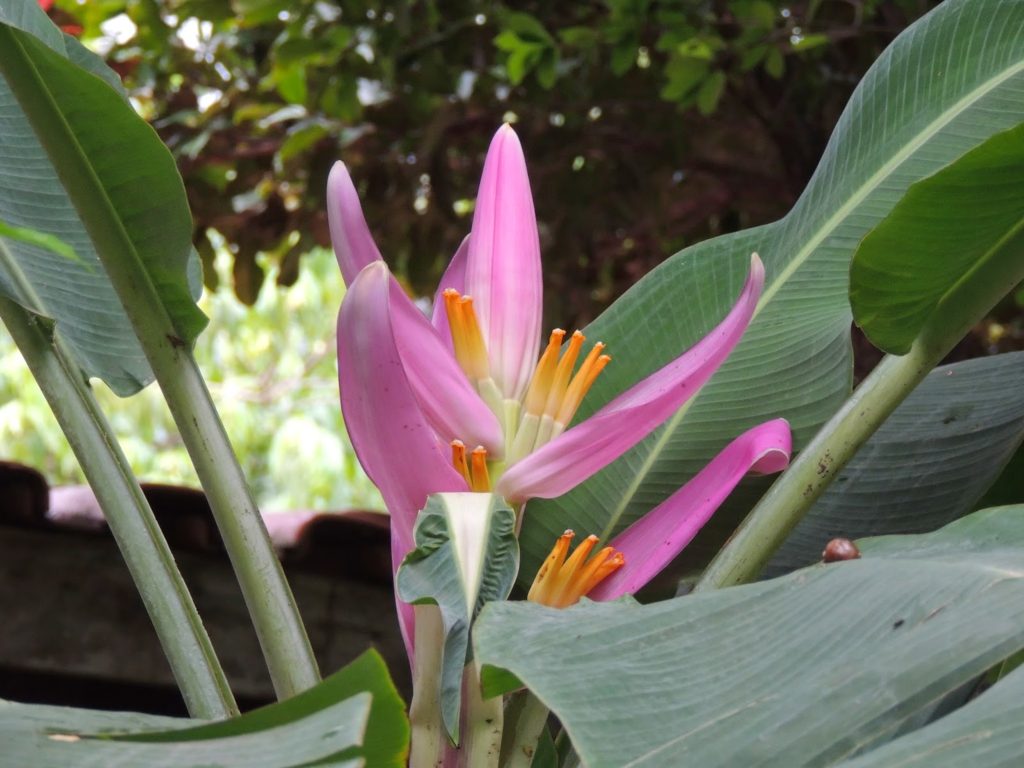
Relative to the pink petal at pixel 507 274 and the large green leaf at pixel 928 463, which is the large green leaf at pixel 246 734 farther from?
the large green leaf at pixel 928 463

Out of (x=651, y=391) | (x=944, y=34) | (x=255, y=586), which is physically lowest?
(x=255, y=586)

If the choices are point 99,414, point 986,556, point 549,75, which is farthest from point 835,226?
point 549,75

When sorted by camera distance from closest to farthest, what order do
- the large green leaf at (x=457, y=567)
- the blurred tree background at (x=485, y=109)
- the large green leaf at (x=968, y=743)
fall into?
the large green leaf at (x=968, y=743) < the large green leaf at (x=457, y=567) < the blurred tree background at (x=485, y=109)

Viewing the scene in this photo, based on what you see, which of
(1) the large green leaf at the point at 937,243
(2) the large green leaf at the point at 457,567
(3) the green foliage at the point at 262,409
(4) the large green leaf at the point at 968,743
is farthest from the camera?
(3) the green foliage at the point at 262,409

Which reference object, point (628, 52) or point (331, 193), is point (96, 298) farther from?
point (628, 52)

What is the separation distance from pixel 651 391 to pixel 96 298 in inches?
16.0

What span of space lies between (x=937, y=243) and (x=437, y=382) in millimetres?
253

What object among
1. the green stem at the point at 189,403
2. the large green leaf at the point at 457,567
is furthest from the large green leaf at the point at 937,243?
the green stem at the point at 189,403

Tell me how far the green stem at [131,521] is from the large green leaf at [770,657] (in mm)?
258

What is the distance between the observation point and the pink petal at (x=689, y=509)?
579mm

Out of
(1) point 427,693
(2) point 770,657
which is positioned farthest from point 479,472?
(2) point 770,657

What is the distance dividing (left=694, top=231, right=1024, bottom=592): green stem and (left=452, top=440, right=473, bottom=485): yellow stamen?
13 centimetres

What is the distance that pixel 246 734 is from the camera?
320mm

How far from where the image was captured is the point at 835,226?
2.34ft
